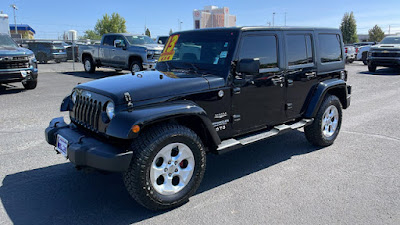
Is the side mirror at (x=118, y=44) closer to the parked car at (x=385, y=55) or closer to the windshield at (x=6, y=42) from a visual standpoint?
the windshield at (x=6, y=42)

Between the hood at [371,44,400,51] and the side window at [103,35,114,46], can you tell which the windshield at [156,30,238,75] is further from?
the hood at [371,44,400,51]

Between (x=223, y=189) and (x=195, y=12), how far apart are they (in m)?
62.0

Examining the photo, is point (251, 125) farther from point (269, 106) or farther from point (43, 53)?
point (43, 53)

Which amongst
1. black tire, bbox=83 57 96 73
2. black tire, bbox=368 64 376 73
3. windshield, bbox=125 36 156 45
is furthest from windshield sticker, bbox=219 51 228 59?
black tire, bbox=368 64 376 73

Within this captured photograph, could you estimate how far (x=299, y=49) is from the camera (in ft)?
16.0

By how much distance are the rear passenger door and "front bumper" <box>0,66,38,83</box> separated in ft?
27.7

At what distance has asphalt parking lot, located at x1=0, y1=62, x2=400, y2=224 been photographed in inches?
129

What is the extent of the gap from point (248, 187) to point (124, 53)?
1209cm

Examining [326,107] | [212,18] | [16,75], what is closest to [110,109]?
[326,107]

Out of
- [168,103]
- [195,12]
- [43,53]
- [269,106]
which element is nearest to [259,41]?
[269,106]

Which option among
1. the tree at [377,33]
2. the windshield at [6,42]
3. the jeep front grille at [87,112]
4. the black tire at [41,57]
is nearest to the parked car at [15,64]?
the windshield at [6,42]

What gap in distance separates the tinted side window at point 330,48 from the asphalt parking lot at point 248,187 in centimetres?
142

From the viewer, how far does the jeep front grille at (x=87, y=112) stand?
11.3ft

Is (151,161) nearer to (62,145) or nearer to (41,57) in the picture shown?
(62,145)
